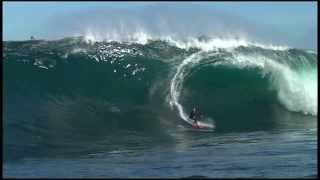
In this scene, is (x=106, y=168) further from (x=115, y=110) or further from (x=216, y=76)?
(x=216, y=76)

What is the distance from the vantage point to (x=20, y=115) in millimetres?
19125

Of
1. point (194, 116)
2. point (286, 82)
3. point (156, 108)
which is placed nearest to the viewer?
point (194, 116)

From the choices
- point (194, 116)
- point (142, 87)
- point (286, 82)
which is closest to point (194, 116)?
point (194, 116)

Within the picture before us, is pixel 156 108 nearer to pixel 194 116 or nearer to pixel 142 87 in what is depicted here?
pixel 142 87

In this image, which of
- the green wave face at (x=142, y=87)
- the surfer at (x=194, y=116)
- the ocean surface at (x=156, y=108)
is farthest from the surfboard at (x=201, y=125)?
the green wave face at (x=142, y=87)

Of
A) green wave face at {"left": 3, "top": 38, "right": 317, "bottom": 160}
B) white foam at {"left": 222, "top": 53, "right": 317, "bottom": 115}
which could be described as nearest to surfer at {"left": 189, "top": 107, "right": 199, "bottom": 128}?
green wave face at {"left": 3, "top": 38, "right": 317, "bottom": 160}

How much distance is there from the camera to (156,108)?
861 inches

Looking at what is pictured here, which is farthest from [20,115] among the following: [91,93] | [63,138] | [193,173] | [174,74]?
[193,173]

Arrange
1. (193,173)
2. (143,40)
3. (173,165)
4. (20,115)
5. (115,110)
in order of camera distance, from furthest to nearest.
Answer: (143,40)
(115,110)
(20,115)
(173,165)
(193,173)

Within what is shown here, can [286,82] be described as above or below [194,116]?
above

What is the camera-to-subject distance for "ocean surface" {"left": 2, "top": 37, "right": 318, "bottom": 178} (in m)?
13.9

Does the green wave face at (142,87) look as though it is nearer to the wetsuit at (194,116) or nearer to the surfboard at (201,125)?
the surfboard at (201,125)

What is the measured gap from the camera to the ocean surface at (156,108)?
13906mm

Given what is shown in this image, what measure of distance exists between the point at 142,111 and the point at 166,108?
794mm
